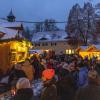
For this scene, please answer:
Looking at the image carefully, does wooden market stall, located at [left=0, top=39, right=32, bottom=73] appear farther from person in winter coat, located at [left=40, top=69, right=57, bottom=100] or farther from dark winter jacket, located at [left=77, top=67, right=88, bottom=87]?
person in winter coat, located at [left=40, top=69, right=57, bottom=100]

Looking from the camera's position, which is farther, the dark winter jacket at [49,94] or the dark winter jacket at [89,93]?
the dark winter jacket at [49,94]

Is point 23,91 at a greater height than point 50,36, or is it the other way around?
point 50,36

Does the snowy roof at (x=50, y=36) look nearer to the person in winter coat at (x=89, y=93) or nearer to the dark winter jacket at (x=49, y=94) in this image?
the dark winter jacket at (x=49, y=94)

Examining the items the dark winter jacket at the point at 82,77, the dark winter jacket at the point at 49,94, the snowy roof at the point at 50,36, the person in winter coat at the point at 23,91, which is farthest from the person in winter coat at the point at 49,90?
the snowy roof at the point at 50,36

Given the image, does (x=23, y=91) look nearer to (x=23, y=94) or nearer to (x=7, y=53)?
(x=23, y=94)

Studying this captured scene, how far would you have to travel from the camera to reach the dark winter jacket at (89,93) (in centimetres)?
826

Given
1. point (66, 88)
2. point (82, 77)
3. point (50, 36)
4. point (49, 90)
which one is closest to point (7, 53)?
point (82, 77)

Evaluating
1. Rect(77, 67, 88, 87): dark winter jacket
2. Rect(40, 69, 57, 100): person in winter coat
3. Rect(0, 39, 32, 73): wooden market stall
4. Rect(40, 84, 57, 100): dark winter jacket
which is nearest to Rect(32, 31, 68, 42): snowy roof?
Rect(0, 39, 32, 73): wooden market stall

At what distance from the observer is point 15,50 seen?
26.1 meters

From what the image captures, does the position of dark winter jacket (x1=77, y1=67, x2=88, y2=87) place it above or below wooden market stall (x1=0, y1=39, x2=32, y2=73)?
below

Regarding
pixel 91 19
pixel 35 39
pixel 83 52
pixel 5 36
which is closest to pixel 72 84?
pixel 5 36

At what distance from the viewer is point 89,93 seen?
8273 mm

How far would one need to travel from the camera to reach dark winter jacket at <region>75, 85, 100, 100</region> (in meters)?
8.26

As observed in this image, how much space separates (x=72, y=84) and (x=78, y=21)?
74.4 meters
